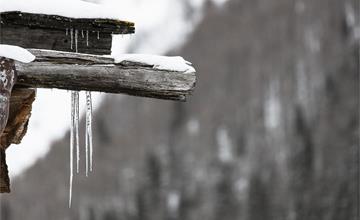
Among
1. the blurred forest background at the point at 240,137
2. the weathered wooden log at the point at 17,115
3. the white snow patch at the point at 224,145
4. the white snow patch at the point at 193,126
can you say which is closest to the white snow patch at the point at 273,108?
the blurred forest background at the point at 240,137

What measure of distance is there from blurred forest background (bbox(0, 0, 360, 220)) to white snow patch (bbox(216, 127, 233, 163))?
7.0 inches

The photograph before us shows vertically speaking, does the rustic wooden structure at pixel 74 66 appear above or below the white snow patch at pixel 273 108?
above

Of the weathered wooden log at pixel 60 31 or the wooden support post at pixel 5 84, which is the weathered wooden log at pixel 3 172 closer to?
the wooden support post at pixel 5 84

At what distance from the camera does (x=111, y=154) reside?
10725cm

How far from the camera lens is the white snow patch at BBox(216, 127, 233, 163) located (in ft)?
309

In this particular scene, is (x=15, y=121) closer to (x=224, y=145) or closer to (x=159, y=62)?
(x=159, y=62)

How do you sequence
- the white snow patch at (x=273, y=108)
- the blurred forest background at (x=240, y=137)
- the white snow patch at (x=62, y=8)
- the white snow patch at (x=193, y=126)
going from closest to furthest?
the white snow patch at (x=62, y=8) < the blurred forest background at (x=240, y=137) < the white snow patch at (x=273, y=108) < the white snow patch at (x=193, y=126)

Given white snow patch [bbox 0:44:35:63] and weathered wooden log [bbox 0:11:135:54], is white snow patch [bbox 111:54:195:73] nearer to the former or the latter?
weathered wooden log [bbox 0:11:135:54]

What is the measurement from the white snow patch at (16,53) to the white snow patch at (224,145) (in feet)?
290

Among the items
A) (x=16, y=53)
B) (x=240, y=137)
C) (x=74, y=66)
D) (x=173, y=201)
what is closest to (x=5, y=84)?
(x=16, y=53)

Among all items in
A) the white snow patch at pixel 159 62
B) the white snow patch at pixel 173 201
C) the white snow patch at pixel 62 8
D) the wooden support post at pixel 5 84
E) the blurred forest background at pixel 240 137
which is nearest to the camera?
the wooden support post at pixel 5 84

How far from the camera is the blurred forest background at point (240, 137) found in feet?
223

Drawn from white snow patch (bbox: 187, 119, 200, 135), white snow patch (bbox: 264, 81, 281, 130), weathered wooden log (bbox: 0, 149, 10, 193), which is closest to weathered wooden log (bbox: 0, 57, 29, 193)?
weathered wooden log (bbox: 0, 149, 10, 193)

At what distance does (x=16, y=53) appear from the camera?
436 centimetres
